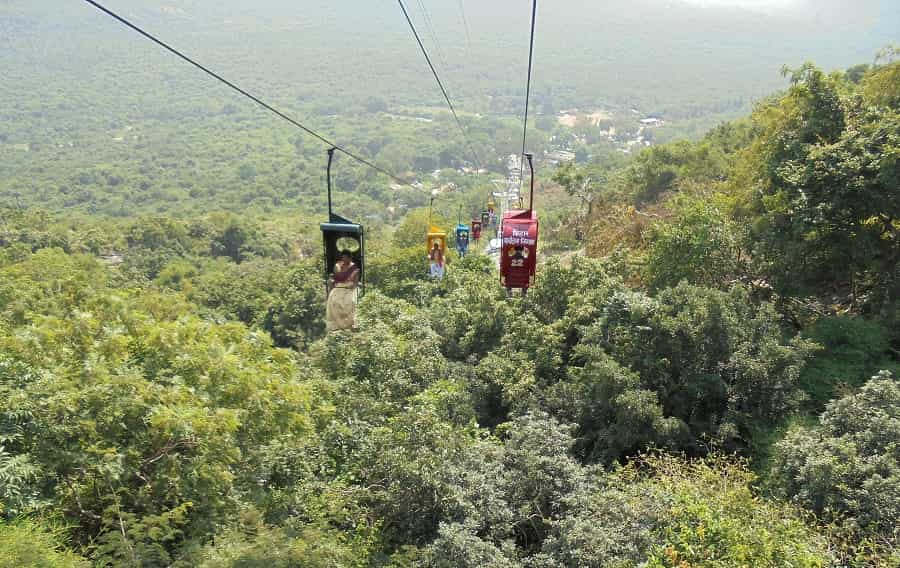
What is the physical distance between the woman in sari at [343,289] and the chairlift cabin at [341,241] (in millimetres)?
72

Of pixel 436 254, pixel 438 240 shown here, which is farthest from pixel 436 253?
pixel 438 240

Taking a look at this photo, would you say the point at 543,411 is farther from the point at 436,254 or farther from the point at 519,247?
the point at 436,254

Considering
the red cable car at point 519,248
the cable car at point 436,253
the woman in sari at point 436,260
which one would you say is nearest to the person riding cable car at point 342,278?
the red cable car at point 519,248

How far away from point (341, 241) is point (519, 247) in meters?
4.08

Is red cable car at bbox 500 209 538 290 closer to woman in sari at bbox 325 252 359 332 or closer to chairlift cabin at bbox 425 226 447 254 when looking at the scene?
chairlift cabin at bbox 425 226 447 254

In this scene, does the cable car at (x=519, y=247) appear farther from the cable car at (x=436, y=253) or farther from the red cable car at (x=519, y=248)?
the cable car at (x=436, y=253)

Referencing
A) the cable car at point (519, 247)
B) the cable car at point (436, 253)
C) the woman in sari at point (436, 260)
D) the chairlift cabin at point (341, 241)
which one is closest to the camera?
the chairlift cabin at point (341, 241)

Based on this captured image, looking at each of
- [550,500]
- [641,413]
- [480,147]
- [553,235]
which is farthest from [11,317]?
[480,147]

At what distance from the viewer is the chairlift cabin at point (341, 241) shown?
9.77 m

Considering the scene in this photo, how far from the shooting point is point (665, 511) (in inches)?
356

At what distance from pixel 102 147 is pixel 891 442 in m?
185

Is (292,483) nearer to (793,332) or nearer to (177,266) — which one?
(793,332)

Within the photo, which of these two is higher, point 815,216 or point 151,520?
point 815,216

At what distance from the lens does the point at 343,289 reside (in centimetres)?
1050
